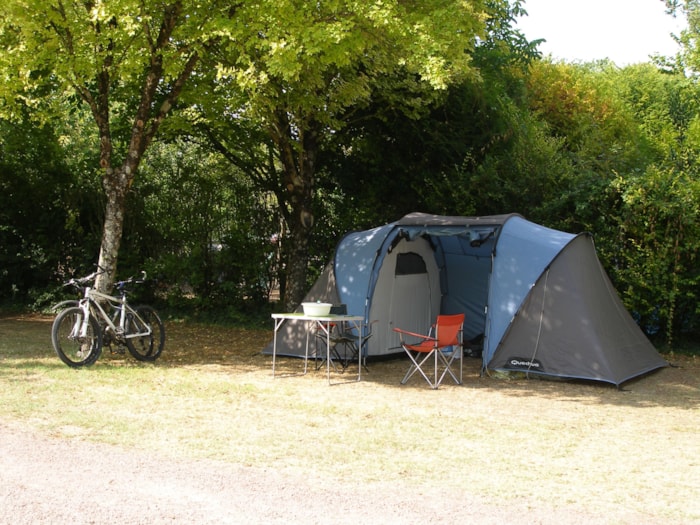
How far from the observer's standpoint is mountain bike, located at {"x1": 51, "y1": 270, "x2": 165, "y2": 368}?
308 inches

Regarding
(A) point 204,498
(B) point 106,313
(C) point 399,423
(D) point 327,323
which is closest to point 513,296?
(D) point 327,323

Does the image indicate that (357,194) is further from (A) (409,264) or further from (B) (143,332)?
(B) (143,332)

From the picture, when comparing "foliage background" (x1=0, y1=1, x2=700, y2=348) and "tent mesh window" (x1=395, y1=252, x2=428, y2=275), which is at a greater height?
"foliage background" (x1=0, y1=1, x2=700, y2=348)

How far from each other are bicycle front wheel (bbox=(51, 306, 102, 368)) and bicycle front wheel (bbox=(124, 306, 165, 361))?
467mm

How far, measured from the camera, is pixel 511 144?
12086 millimetres

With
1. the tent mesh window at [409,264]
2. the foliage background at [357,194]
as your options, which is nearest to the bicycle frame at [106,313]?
the tent mesh window at [409,264]

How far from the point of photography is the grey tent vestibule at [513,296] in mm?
8047

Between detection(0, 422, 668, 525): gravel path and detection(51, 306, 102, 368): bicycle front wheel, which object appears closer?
detection(0, 422, 668, 525): gravel path

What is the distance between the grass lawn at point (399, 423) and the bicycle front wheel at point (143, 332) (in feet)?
0.80

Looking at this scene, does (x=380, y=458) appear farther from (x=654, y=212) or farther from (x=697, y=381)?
(x=654, y=212)

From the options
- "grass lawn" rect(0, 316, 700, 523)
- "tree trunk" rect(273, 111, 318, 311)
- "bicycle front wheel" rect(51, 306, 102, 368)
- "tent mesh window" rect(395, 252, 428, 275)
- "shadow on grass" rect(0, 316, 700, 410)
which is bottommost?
"grass lawn" rect(0, 316, 700, 523)

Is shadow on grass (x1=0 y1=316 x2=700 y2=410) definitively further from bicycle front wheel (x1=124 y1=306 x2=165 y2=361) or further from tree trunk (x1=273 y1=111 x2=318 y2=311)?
tree trunk (x1=273 y1=111 x2=318 y2=311)

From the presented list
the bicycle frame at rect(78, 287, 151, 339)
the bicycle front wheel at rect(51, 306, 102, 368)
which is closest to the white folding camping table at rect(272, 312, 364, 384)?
the bicycle frame at rect(78, 287, 151, 339)

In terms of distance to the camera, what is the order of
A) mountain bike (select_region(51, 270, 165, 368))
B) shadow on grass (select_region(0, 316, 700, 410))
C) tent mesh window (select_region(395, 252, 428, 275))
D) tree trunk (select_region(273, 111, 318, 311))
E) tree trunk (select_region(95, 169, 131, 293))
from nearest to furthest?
shadow on grass (select_region(0, 316, 700, 410)) → mountain bike (select_region(51, 270, 165, 368)) → tree trunk (select_region(95, 169, 131, 293)) → tent mesh window (select_region(395, 252, 428, 275)) → tree trunk (select_region(273, 111, 318, 311))
